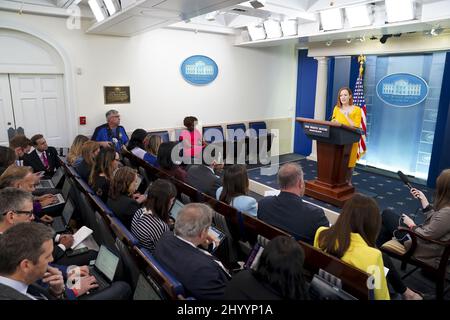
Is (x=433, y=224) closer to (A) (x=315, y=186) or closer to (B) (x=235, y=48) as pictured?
(A) (x=315, y=186)

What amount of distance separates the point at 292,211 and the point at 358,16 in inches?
157

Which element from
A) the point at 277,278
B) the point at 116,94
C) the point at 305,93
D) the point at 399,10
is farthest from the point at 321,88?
the point at 277,278

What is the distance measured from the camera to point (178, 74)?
634 centimetres

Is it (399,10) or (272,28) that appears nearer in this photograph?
(399,10)

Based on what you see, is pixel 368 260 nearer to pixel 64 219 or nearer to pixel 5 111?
pixel 64 219

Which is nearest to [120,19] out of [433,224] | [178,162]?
[178,162]

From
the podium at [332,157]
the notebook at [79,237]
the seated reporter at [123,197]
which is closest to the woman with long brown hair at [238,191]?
the seated reporter at [123,197]

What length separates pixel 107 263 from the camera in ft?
6.77

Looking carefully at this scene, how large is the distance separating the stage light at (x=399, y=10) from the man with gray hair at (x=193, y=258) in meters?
4.23

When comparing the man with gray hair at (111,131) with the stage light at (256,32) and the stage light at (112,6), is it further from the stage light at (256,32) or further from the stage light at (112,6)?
the stage light at (256,32)

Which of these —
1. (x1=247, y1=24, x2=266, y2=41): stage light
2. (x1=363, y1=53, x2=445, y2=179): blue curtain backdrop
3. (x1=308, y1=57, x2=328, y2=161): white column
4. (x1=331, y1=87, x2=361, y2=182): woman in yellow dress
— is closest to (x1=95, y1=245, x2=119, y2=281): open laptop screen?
(x1=331, y1=87, x2=361, y2=182): woman in yellow dress

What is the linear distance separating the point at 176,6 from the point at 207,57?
3.14 meters

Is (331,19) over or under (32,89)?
over

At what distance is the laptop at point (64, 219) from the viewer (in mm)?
2904
